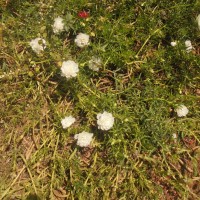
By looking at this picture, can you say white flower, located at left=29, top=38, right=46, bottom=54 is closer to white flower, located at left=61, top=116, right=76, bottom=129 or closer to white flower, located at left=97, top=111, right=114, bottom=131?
white flower, located at left=61, top=116, right=76, bottom=129

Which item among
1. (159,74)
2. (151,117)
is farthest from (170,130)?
(159,74)

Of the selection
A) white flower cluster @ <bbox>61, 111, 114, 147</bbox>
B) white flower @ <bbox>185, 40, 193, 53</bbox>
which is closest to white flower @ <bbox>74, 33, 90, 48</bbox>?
white flower cluster @ <bbox>61, 111, 114, 147</bbox>

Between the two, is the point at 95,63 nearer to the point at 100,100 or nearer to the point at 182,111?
the point at 100,100

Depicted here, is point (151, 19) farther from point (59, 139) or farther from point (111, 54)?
point (59, 139)

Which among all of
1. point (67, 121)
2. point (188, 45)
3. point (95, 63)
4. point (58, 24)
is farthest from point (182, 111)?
point (58, 24)

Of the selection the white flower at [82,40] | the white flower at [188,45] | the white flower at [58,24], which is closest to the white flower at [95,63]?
the white flower at [82,40]

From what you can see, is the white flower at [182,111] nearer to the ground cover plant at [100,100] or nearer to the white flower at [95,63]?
the ground cover plant at [100,100]

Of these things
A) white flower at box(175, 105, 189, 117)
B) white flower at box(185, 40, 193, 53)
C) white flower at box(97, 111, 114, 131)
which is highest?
white flower at box(185, 40, 193, 53)
